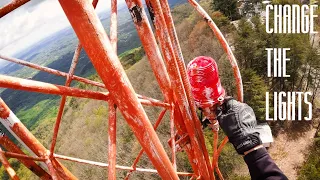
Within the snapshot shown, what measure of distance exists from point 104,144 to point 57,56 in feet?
477

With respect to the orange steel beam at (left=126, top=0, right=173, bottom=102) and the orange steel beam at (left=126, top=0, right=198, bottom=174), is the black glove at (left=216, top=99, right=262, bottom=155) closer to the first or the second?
the orange steel beam at (left=126, top=0, right=198, bottom=174)

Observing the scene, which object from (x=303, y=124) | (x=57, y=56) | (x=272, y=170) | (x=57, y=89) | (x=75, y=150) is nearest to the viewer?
(x=57, y=89)

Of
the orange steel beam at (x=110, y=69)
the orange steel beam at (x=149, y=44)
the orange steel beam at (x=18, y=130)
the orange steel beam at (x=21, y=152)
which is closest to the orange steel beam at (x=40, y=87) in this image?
the orange steel beam at (x=110, y=69)

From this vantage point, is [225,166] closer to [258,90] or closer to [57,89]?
[258,90]

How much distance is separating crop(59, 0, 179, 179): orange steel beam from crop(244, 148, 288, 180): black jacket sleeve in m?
1.08

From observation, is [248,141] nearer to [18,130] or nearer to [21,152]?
[18,130]

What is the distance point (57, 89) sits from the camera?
2250mm

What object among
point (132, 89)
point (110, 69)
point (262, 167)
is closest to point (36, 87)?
point (110, 69)

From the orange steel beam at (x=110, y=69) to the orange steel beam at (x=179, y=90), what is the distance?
0.89 meters

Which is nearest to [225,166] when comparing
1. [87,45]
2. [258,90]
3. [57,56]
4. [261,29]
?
[258,90]

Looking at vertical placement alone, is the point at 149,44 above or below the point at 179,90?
above

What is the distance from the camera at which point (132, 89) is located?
2293mm

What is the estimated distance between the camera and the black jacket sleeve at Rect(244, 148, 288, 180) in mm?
2935

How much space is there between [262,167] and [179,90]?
1.20 metres
